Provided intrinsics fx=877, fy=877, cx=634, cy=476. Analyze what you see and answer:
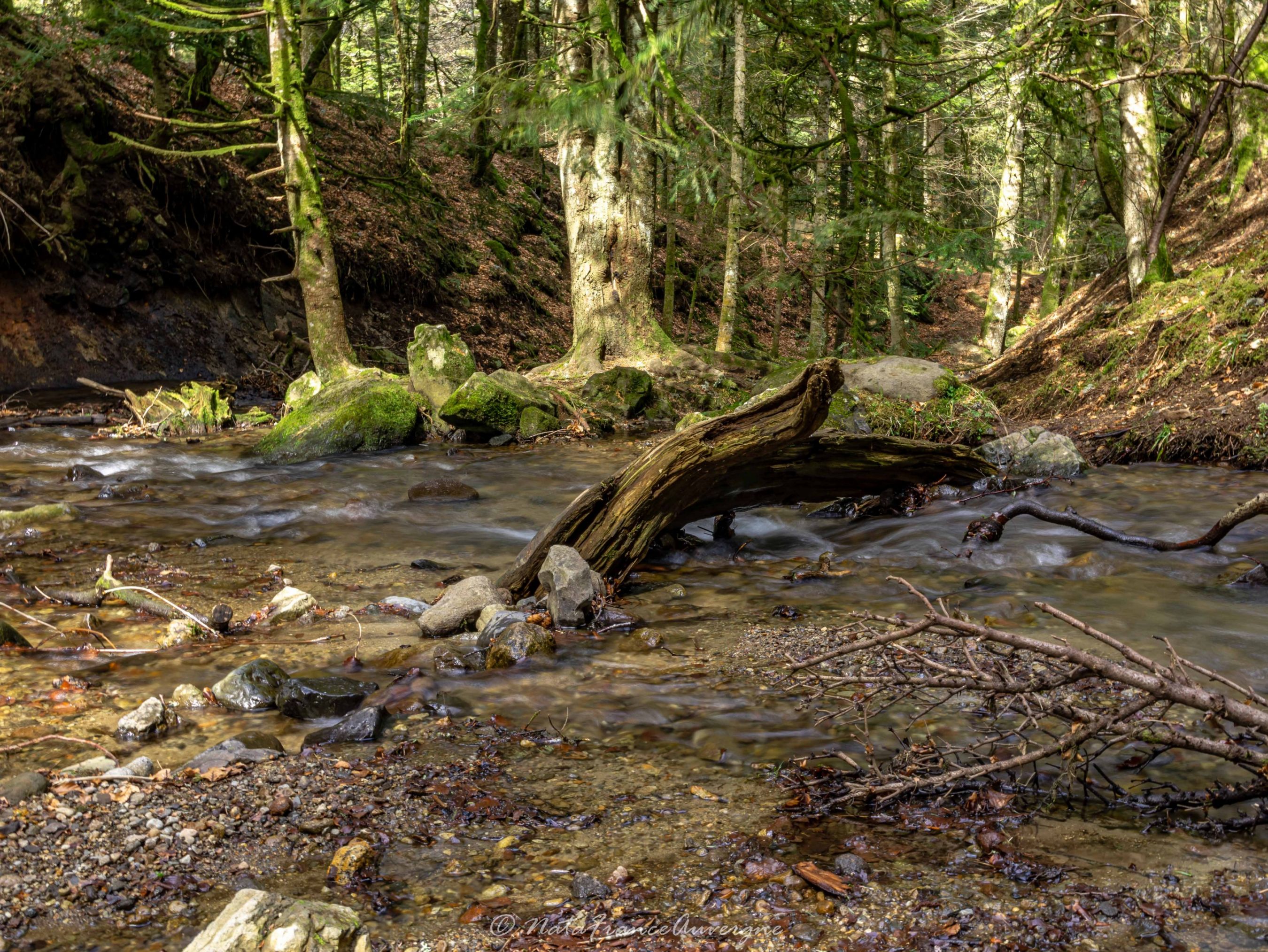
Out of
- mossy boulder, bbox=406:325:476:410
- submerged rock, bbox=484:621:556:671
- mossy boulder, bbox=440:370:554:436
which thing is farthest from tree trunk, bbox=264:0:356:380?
submerged rock, bbox=484:621:556:671

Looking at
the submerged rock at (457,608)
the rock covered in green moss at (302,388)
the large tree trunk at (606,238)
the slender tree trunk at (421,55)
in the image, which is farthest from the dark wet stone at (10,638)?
the slender tree trunk at (421,55)

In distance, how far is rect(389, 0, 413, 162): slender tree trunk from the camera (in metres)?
12.7

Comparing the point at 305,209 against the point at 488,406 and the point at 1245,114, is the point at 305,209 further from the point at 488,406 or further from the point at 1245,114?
the point at 1245,114

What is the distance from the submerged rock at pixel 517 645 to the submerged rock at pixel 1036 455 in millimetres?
5635

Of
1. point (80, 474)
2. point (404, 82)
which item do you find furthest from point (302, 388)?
point (404, 82)

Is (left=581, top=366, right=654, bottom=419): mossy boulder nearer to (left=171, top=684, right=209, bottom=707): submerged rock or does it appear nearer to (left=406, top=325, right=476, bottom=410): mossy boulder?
(left=406, top=325, right=476, bottom=410): mossy boulder

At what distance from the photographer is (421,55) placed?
20.6 meters

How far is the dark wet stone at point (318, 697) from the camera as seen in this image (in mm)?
3576

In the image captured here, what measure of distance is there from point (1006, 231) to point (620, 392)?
34.9 ft

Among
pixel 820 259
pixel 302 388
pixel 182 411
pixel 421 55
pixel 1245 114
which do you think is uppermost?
pixel 421 55

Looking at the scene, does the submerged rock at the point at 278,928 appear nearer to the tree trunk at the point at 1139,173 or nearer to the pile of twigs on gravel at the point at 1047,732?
the pile of twigs on gravel at the point at 1047,732

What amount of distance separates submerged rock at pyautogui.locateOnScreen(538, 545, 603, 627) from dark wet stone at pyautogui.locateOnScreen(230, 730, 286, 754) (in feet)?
5.74

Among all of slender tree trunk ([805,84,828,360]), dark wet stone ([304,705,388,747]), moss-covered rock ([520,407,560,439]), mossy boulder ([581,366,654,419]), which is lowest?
dark wet stone ([304,705,388,747])

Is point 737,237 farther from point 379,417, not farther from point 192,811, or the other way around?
point 192,811
